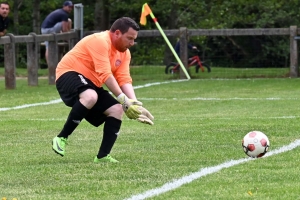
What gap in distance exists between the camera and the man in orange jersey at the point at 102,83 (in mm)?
7770

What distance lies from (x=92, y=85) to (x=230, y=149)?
1.58 m

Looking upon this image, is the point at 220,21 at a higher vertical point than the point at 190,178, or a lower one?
lower

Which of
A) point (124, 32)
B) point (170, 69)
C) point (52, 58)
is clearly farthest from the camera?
point (170, 69)

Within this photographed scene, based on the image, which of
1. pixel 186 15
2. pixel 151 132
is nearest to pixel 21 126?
pixel 151 132

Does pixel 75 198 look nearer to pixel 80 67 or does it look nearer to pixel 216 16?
pixel 80 67

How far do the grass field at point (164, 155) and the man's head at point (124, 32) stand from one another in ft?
3.57

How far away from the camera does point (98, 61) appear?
783 cm

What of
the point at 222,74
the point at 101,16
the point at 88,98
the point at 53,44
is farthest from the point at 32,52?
the point at 88,98

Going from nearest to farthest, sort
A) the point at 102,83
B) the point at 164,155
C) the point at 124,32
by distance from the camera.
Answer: the point at 124,32, the point at 102,83, the point at 164,155

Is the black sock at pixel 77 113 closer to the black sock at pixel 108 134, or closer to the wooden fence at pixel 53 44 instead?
the black sock at pixel 108 134

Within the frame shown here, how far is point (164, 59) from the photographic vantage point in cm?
2742

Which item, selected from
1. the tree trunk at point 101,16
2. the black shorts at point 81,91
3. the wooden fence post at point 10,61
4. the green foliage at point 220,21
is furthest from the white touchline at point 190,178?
the tree trunk at point 101,16

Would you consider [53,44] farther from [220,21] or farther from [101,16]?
[220,21]

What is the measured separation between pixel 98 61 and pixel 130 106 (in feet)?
1.76
